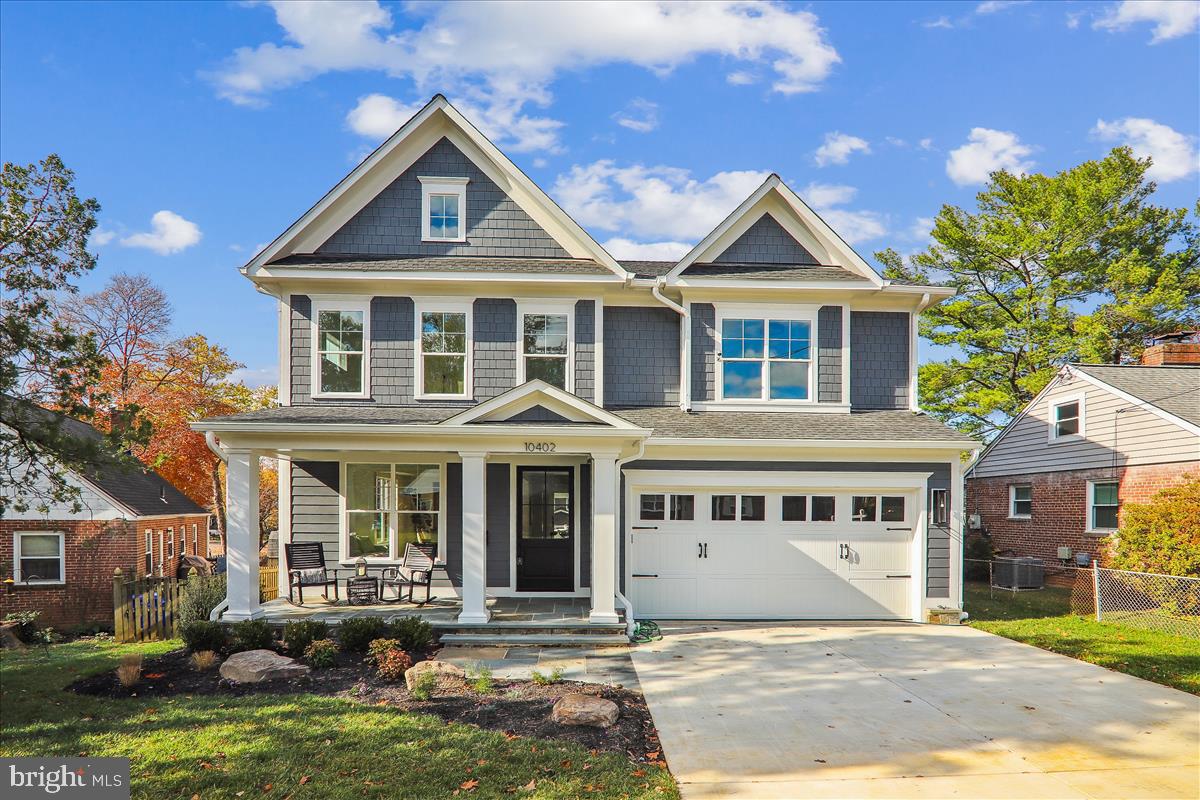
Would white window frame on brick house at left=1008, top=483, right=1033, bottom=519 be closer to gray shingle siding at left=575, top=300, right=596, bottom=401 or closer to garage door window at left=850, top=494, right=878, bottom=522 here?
garage door window at left=850, top=494, right=878, bottom=522

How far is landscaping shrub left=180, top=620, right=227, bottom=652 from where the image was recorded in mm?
9836

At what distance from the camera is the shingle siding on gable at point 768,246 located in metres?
14.3

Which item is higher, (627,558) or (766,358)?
(766,358)

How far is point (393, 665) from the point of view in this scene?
865 centimetres

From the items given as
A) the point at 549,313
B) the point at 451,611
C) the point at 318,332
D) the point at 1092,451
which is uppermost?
the point at 549,313

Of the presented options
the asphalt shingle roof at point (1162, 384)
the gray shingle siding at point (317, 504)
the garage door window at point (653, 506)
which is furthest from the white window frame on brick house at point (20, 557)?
the asphalt shingle roof at point (1162, 384)

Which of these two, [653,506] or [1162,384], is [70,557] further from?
[1162,384]

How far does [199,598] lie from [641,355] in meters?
8.45

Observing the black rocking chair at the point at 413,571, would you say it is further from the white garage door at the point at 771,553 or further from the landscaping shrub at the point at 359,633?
the white garage door at the point at 771,553

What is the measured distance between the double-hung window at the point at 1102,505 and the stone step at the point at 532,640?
45.3ft

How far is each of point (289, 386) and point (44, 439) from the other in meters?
6.88

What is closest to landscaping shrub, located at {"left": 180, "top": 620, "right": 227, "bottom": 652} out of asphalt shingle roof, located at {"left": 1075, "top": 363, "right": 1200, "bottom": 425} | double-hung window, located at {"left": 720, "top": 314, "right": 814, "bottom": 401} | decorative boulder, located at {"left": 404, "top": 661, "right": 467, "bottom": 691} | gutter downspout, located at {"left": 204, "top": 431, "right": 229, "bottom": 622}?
gutter downspout, located at {"left": 204, "top": 431, "right": 229, "bottom": 622}

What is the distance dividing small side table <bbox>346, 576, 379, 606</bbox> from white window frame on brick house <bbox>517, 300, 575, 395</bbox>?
171 inches

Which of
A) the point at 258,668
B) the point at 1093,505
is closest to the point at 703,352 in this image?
the point at 258,668
